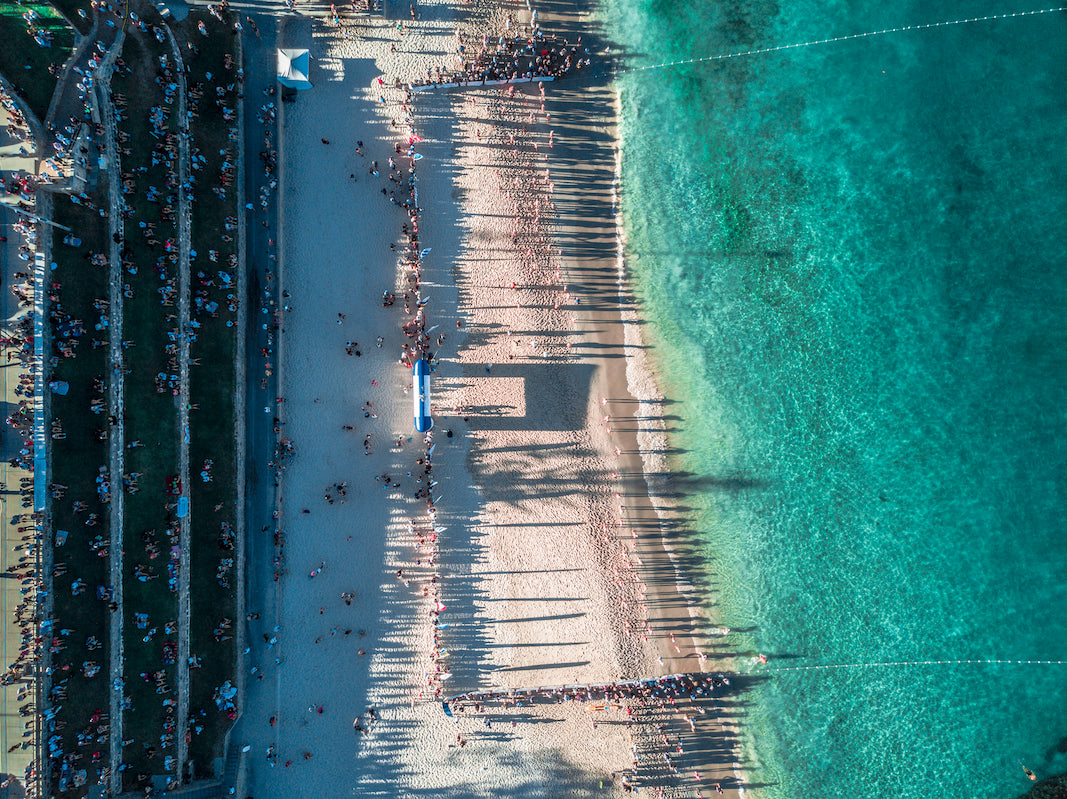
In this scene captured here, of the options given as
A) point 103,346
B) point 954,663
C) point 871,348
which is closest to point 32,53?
point 103,346

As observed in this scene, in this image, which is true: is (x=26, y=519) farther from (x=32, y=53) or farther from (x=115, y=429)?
(x=32, y=53)

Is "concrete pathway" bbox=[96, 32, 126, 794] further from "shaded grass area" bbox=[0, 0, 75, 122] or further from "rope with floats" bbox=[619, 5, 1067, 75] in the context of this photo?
"rope with floats" bbox=[619, 5, 1067, 75]

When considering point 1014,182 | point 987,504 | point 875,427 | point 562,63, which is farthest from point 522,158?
point 987,504

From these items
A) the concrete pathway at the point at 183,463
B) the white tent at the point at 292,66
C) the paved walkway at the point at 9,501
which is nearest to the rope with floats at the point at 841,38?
the white tent at the point at 292,66

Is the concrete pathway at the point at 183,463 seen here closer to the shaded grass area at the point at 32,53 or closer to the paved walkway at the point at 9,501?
the paved walkway at the point at 9,501

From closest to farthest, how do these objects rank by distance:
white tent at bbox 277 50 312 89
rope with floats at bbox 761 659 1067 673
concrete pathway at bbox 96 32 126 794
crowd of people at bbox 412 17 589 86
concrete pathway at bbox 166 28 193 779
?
concrete pathway at bbox 96 32 126 794
concrete pathway at bbox 166 28 193 779
white tent at bbox 277 50 312 89
crowd of people at bbox 412 17 589 86
rope with floats at bbox 761 659 1067 673

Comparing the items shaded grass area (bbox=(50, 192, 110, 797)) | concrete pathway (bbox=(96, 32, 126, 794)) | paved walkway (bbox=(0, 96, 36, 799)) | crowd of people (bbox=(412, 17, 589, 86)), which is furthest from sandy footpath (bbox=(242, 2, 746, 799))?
paved walkway (bbox=(0, 96, 36, 799))

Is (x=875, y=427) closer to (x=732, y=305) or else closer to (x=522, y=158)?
(x=732, y=305)
